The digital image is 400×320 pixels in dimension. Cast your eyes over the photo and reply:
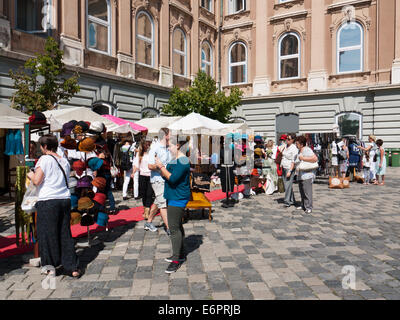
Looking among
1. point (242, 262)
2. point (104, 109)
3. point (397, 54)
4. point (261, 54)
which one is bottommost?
point (242, 262)

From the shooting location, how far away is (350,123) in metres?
20.1

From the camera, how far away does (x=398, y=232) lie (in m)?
5.97

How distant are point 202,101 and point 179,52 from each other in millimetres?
6380

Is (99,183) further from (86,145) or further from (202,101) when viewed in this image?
(202,101)

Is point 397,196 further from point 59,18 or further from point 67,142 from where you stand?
point 59,18

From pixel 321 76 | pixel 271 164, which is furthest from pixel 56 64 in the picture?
pixel 321 76

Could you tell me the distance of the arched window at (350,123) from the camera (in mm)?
19844

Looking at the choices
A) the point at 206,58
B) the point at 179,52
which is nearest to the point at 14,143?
the point at 179,52

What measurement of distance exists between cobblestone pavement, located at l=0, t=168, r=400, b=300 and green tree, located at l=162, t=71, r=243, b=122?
920 cm

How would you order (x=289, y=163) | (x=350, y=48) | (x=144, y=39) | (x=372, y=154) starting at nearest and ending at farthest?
(x=289, y=163) → (x=372, y=154) → (x=144, y=39) → (x=350, y=48)

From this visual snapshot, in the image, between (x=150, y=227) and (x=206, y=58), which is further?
(x=206, y=58)

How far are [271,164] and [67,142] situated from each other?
7824mm

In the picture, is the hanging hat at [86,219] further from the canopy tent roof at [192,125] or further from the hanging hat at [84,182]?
the canopy tent roof at [192,125]

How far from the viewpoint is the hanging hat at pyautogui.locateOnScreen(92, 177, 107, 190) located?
5117 millimetres
